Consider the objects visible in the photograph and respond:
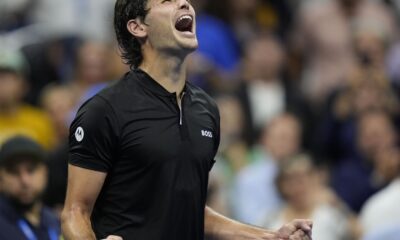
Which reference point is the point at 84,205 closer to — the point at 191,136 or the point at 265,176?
the point at 191,136

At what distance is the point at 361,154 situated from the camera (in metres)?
10.2

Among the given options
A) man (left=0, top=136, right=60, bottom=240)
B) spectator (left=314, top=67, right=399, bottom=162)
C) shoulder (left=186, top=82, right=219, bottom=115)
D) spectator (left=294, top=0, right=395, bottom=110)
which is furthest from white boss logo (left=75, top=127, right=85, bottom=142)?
spectator (left=294, top=0, right=395, bottom=110)

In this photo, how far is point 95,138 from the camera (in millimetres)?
5113

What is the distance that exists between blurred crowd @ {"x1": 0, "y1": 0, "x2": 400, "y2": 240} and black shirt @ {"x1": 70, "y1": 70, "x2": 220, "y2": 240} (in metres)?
3.21

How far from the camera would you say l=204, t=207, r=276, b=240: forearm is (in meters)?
5.57

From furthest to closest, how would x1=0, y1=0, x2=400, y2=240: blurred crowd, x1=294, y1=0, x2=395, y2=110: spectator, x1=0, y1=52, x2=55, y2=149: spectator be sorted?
x1=294, y1=0, x2=395, y2=110: spectator < x1=0, y1=52, x2=55, y2=149: spectator < x1=0, y1=0, x2=400, y2=240: blurred crowd

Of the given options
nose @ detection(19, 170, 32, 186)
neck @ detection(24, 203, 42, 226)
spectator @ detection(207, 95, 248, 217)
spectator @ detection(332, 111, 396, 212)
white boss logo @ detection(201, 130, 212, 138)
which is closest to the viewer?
white boss logo @ detection(201, 130, 212, 138)

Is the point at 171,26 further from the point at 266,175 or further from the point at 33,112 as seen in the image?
the point at 33,112

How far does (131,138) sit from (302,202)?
422cm

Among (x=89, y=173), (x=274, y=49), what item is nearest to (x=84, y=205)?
(x=89, y=173)

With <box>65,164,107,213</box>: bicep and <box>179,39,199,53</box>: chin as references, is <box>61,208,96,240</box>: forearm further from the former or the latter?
<box>179,39,199,53</box>: chin

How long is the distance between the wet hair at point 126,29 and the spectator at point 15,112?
4824 mm

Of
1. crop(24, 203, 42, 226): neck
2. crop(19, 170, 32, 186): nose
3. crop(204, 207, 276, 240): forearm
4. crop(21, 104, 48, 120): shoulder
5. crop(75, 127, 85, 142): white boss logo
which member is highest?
crop(75, 127, 85, 142): white boss logo

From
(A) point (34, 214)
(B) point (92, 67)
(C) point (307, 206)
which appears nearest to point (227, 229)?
(A) point (34, 214)
